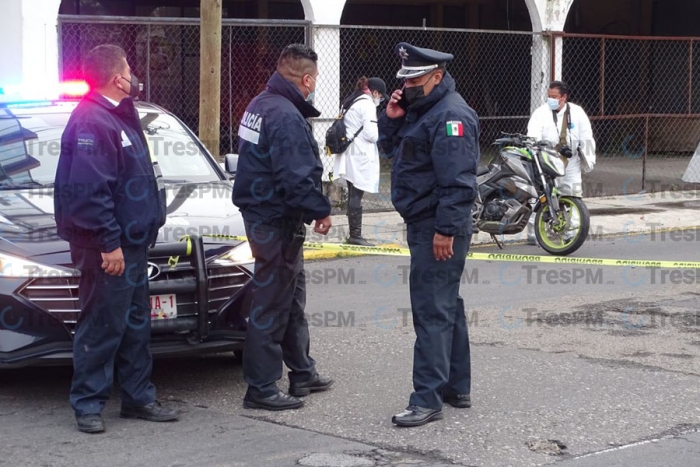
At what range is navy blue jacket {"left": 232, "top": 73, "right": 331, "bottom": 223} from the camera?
5.71 m

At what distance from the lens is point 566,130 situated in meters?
12.0

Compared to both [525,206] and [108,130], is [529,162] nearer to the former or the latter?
[525,206]

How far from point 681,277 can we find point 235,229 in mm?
5121

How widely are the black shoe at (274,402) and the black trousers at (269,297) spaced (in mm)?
28

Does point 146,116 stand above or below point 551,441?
above

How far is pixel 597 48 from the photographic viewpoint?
2827 centimetres

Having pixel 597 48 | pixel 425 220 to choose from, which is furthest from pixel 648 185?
pixel 425 220


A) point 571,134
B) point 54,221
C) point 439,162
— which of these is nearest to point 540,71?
point 571,134

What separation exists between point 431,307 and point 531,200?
6.14m

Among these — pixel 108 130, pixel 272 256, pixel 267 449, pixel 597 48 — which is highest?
pixel 597 48

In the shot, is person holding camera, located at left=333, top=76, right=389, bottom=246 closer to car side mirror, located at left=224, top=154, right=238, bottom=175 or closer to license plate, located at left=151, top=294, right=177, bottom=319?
car side mirror, located at left=224, top=154, right=238, bottom=175

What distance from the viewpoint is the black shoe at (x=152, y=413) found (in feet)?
18.7

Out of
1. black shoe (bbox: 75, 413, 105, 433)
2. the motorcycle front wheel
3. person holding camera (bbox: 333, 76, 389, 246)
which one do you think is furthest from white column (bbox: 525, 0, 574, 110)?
black shoe (bbox: 75, 413, 105, 433)

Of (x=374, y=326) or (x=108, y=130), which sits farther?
(x=374, y=326)
